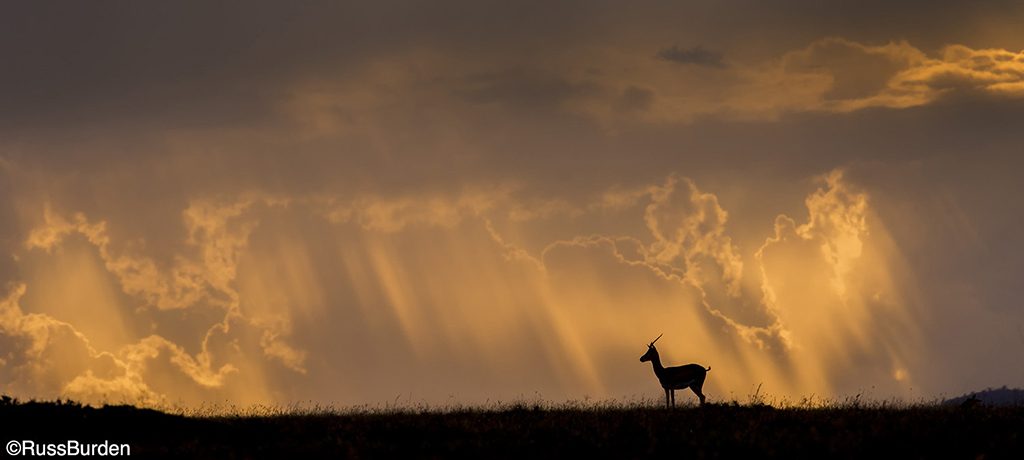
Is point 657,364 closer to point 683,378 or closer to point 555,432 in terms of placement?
point 683,378

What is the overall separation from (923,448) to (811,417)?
6.04 m

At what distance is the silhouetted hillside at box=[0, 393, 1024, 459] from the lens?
2366cm

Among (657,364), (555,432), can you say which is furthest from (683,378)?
(555,432)

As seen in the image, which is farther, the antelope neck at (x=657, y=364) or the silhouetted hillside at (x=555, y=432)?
the antelope neck at (x=657, y=364)

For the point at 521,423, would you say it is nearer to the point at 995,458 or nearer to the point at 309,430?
the point at 309,430

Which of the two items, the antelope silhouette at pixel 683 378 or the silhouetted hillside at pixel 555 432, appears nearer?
the silhouetted hillside at pixel 555 432

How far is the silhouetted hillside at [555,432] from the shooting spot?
931 inches

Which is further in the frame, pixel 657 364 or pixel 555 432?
pixel 657 364

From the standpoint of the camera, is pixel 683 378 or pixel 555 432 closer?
pixel 555 432

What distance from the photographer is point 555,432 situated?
26906 mm

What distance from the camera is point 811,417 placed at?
1179 inches

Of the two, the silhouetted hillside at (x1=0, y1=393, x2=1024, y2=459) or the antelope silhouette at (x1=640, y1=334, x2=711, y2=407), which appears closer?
the silhouetted hillside at (x1=0, y1=393, x2=1024, y2=459)

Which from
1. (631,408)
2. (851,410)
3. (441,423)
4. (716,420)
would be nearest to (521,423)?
(441,423)

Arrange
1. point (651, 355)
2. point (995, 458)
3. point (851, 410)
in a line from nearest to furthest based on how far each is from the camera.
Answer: point (995, 458) < point (851, 410) < point (651, 355)
